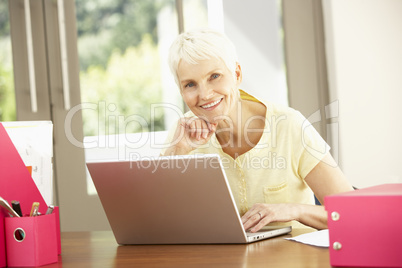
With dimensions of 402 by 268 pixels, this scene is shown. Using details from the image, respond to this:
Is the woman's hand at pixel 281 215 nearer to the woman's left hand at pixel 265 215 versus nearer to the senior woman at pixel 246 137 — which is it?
the woman's left hand at pixel 265 215

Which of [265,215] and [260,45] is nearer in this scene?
[265,215]

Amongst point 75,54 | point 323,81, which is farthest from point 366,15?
point 75,54

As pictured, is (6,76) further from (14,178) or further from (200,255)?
(200,255)

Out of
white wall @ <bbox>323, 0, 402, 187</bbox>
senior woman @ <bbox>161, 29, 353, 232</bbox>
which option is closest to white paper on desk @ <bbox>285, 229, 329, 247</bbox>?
senior woman @ <bbox>161, 29, 353, 232</bbox>

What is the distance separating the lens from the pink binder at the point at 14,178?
117 cm

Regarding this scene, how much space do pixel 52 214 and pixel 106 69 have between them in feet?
6.23

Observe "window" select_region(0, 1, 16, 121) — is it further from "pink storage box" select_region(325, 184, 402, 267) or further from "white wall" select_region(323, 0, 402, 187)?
"pink storage box" select_region(325, 184, 402, 267)

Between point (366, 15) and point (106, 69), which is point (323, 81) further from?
point (106, 69)

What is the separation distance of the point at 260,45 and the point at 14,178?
5.52 feet

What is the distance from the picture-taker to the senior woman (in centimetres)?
181

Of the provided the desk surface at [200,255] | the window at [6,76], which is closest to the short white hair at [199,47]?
the desk surface at [200,255]

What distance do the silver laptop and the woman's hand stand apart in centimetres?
5

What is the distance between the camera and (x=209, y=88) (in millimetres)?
1874

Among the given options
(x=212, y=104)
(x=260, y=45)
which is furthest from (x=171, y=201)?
(x=260, y=45)
